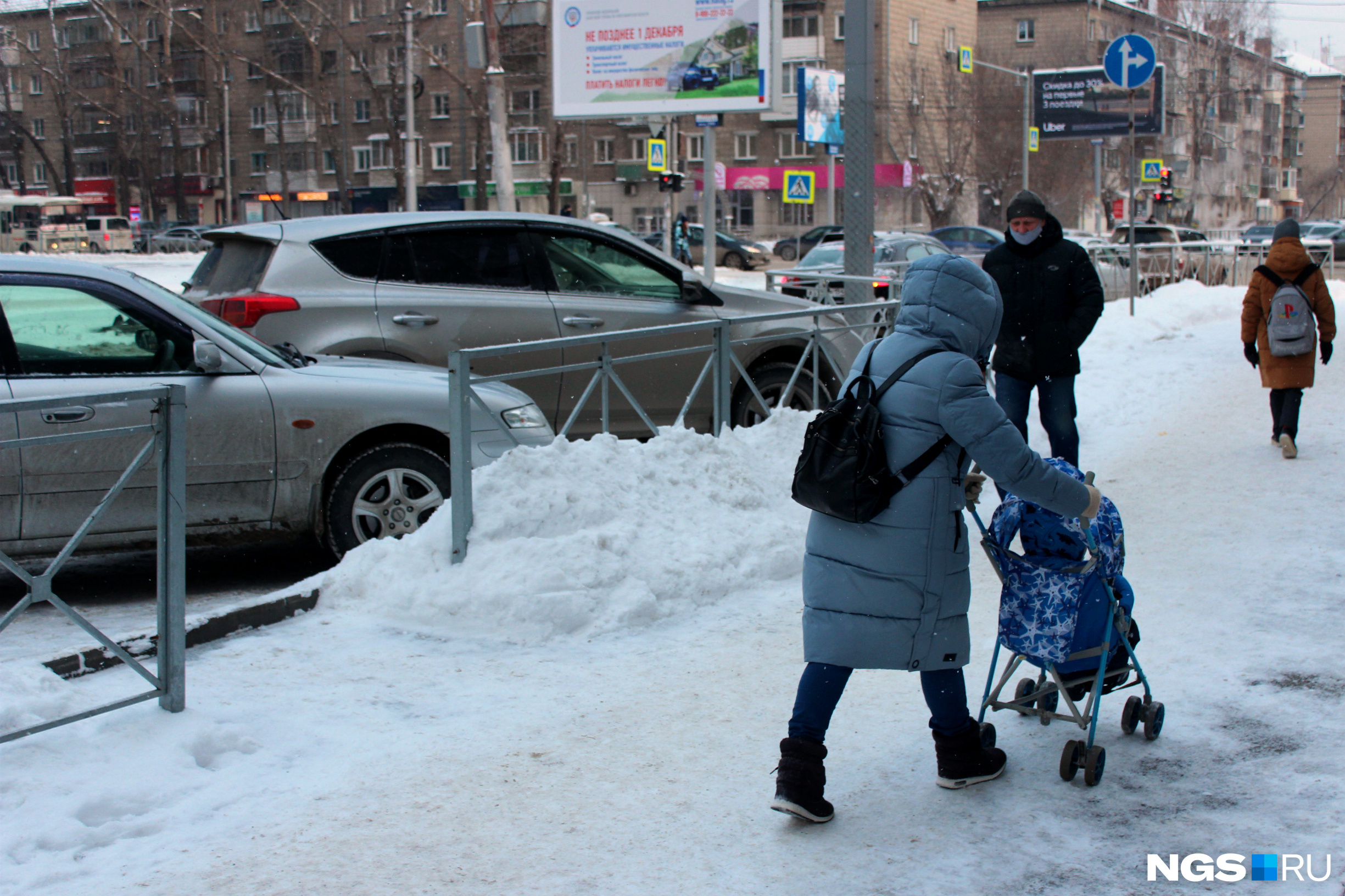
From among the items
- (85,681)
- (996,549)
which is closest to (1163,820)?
(996,549)

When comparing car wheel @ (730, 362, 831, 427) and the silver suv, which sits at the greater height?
the silver suv

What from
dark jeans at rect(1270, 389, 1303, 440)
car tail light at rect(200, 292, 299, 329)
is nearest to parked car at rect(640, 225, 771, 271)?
dark jeans at rect(1270, 389, 1303, 440)

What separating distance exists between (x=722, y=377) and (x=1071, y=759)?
3.70 meters

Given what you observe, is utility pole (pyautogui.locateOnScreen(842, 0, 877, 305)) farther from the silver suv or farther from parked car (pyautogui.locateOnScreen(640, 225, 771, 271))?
parked car (pyautogui.locateOnScreen(640, 225, 771, 271))

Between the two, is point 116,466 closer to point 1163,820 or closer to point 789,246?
point 1163,820

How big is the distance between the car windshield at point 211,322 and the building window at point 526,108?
60.9 meters

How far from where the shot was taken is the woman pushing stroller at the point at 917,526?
10.7 ft

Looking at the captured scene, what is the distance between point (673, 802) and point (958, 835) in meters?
0.78

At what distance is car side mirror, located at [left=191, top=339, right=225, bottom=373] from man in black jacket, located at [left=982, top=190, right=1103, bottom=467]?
367cm

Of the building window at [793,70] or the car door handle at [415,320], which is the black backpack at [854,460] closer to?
the car door handle at [415,320]

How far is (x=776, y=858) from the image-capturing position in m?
3.21

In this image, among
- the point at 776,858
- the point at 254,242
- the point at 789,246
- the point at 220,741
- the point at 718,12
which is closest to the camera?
the point at 776,858

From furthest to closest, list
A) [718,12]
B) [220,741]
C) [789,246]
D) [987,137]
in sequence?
1. [987,137]
2. [789,246]
3. [718,12]
4. [220,741]

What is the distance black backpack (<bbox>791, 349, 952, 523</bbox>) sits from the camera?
324cm
